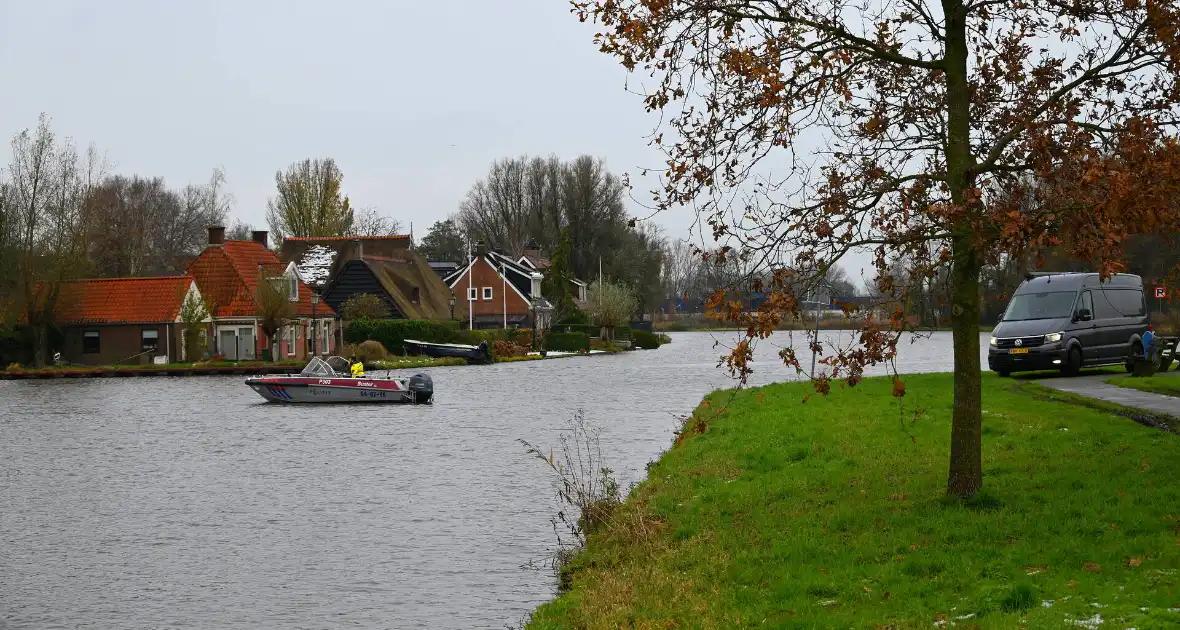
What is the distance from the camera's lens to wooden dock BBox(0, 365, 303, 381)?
2515 inches

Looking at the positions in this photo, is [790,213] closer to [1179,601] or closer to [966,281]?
[966,281]

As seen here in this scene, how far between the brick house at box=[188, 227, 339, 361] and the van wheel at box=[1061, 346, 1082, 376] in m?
48.2

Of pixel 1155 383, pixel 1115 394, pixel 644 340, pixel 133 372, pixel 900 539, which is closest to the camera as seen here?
pixel 900 539

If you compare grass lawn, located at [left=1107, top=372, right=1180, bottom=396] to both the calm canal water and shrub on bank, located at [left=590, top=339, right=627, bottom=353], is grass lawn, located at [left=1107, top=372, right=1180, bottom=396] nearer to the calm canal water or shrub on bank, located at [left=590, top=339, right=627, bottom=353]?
the calm canal water

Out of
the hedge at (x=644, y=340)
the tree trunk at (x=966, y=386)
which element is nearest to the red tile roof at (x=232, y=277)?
the hedge at (x=644, y=340)

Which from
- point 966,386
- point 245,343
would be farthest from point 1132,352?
point 245,343

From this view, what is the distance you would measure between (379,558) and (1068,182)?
971 cm

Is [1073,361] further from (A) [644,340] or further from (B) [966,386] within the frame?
(A) [644,340]

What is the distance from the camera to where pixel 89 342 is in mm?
71438

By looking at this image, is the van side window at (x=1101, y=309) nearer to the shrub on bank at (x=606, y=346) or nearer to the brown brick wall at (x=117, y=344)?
the brown brick wall at (x=117, y=344)

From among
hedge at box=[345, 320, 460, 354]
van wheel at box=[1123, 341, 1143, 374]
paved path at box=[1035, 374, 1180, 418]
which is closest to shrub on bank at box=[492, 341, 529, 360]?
hedge at box=[345, 320, 460, 354]

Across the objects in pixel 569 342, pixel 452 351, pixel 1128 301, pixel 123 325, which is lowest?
pixel 452 351

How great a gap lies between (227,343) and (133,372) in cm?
689

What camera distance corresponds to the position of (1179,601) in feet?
29.5
